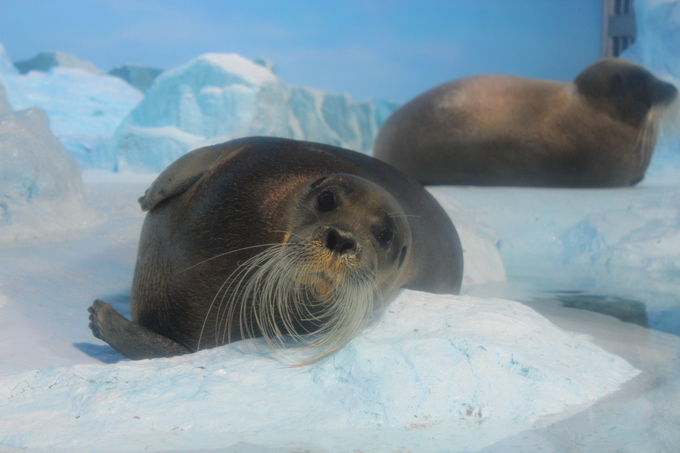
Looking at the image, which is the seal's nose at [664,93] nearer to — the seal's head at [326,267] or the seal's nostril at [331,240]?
the seal's head at [326,267]

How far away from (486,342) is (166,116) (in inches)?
433

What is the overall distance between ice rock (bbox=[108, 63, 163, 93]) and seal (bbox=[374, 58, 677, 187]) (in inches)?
589

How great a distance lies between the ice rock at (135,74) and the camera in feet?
63.2

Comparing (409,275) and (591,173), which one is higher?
(409,275)

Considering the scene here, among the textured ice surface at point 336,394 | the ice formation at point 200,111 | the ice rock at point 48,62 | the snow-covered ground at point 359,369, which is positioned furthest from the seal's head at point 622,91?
the ice rock at point 48,62

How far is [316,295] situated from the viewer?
1920 millimetres

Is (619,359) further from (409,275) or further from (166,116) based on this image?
(166,116)

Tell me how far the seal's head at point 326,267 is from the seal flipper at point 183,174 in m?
0.55

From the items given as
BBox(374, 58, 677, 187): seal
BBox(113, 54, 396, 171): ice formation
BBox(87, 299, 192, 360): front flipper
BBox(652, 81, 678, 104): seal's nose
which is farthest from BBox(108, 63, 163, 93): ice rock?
BBox(87, 299, 192, 360): front flipper

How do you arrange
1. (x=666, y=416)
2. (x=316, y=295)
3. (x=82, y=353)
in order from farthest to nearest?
(x=82, y=353), (x=316, y=295), (x=666, y=416)

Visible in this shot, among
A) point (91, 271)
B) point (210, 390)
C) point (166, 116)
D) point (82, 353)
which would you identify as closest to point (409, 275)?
point (210, 390)

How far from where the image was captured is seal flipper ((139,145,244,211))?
98.3 inches

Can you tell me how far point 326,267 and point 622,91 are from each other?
5.41m

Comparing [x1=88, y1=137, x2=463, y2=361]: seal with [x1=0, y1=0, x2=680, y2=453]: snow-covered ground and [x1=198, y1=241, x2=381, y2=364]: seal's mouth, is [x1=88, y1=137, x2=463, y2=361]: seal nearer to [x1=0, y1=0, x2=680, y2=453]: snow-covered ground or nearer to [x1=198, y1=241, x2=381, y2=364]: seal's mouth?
[x1=198, y1=241, x2=381, y2=364]: seal's mouth
